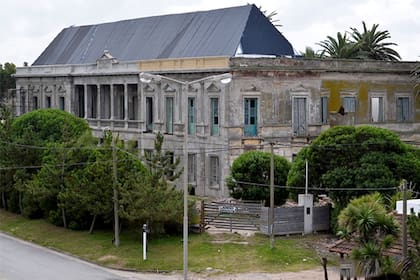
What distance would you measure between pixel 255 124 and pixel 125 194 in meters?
14.1

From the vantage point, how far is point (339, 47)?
76.9 metres

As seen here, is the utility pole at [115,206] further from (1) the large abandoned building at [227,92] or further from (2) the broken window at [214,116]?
Answer: (2) the broken window at [214,116]

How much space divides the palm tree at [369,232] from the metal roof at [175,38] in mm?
27261

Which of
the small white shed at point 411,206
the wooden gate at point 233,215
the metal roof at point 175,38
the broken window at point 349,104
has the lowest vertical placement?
the wooden gate at point 233,215

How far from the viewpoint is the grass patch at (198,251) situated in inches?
1449

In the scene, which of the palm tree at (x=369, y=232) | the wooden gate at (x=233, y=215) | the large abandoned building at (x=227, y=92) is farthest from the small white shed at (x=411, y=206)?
the large abandoned building at (x=227, y=92)

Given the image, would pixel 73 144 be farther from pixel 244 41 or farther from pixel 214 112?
pixel 244 41

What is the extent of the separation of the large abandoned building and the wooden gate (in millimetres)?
6883

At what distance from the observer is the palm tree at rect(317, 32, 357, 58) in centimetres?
7594

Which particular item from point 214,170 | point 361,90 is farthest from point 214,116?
point 361,90

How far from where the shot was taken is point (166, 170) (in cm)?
4169

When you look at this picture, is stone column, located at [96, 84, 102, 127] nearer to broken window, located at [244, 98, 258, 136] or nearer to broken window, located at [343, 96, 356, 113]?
broken window, located at [244, 98, 258, 136]

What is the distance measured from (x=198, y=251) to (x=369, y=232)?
38.6ft

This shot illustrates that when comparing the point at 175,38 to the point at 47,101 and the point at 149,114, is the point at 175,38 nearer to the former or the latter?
the point at 149,114
